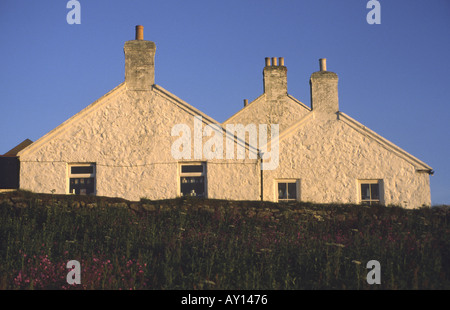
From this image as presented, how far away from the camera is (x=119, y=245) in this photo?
1254cm

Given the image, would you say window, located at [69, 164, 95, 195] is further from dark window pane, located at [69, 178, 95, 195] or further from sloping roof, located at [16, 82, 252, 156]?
sloping roof, located at [16, 82, 252, 156]

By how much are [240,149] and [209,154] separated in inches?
50.1

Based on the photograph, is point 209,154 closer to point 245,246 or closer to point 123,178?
point 123,178

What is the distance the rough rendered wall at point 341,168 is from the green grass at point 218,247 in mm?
1908

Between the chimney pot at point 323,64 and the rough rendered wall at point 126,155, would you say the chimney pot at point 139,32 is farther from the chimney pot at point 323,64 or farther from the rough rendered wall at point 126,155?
the chimney pot at point 323,64

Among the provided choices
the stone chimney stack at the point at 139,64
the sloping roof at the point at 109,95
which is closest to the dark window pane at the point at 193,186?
the sloping roof at the point at 109,95

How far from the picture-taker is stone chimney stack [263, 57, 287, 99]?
24.6m

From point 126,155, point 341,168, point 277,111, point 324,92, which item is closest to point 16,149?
point 126,155

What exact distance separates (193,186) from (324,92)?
7107mm

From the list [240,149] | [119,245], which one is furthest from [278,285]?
[240,149]

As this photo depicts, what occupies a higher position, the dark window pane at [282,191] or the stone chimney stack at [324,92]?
the stone chimney stack at [324,92]

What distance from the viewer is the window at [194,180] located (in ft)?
62.6

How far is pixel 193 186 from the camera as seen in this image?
754 inches

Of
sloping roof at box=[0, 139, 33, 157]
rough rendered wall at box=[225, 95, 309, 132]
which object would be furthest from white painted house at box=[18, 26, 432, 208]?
sloping roof at box=[0, 139, 33, 157]
